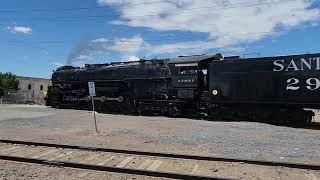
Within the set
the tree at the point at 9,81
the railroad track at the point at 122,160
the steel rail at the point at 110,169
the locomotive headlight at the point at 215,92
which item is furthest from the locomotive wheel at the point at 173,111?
the tree at the point at 9,81

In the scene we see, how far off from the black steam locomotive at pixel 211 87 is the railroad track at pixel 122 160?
11.1m

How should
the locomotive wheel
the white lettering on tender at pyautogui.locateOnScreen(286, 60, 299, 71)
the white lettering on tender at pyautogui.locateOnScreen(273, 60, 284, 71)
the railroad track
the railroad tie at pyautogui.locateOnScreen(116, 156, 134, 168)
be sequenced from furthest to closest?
1. the locomotive wheel
2. the white lettering on tender at pyautogui.locateOnScreen(273, 60, 284, 71)
3. the white lettering on tender at pyautogui.locateOnScreen(286, 60, 299, 71)
4. the railroad tie at pyautogui.locateOnScreen(116, 156, 134, 168)
5. the railroad track

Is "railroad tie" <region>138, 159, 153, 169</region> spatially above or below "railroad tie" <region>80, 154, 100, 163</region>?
below

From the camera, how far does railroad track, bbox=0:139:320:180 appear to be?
30.4 feet

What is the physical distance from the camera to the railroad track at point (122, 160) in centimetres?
927

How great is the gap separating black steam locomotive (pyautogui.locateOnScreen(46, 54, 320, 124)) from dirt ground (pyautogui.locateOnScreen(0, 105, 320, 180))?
2539 millimetres

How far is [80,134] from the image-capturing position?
1659 cm

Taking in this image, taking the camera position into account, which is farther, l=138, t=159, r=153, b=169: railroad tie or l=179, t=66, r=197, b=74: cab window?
Result: l=179, t=66, r=197, b=74: cab window

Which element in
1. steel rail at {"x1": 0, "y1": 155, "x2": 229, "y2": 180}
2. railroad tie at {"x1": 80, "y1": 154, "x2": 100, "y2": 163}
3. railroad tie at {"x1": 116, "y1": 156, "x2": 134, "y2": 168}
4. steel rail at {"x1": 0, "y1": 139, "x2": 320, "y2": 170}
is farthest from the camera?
railroad tie at {"x1": 80, "y1": 154, "x2": 100, "y2": 163}

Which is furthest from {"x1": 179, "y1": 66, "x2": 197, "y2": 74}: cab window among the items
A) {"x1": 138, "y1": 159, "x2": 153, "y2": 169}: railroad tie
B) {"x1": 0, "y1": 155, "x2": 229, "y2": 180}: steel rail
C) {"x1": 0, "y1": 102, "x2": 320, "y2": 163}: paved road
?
{"x1": 0, "y1": 155, "x2": 229, "y2": 180}: steel rail

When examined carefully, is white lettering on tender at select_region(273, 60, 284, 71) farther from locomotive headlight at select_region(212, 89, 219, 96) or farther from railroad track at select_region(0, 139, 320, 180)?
railroad track at select_region(0, 139, 320, 180)

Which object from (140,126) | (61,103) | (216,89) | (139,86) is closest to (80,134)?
(140,126)

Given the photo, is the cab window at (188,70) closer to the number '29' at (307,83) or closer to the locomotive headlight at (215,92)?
the locomotive headlight at (215,92)

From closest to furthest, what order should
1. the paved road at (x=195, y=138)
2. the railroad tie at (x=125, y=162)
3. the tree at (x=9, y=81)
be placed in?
the railroad tie at (x=125, y=162) < the paved road at (x=195, y=138) < the tree at (x=9, y=81)
